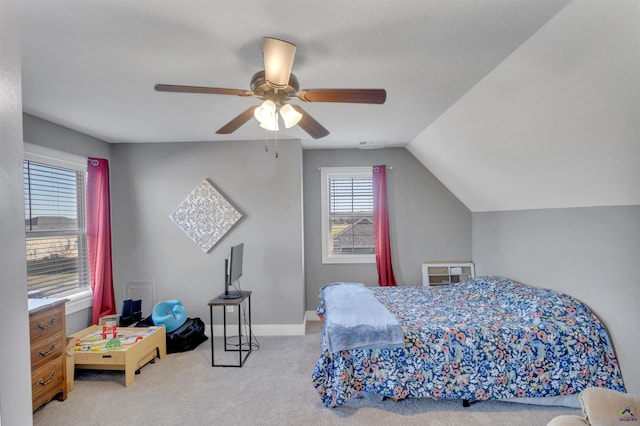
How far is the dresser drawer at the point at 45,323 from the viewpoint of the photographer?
224cm

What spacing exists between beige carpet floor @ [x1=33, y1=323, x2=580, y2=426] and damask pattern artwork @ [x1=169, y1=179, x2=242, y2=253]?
154 centimetres

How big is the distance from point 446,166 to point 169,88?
10.7ft

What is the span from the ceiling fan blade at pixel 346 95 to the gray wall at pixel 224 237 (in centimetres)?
214

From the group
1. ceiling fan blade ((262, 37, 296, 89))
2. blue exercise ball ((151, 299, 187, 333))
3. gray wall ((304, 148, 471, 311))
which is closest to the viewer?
ceiling fan blade ((262, 37, 296, 89))

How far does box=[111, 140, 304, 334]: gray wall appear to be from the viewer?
389cm

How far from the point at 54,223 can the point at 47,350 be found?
1480 millimetres

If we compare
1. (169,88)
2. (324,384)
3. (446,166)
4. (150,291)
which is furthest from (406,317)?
(150,291)

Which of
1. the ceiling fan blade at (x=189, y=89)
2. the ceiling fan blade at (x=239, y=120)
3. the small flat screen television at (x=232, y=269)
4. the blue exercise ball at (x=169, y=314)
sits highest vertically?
the ceiling fan blade at (x=189, y=89)

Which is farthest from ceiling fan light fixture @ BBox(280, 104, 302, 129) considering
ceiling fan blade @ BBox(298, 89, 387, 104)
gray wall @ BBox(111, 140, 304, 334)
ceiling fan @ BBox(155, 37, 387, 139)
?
gray wall @ BBox(111, 140, 304, 334)

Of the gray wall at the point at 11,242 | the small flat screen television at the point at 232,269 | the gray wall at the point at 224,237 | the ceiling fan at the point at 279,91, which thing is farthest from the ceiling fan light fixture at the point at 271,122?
the gray wall at the point at 224,237

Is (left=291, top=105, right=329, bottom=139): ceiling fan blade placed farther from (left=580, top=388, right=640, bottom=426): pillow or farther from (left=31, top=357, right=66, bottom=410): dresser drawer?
(left=31, top=357, right=66, bottom=410): dresser drawer

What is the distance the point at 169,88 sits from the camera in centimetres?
164

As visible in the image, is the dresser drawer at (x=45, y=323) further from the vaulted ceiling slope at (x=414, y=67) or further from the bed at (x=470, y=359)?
the bed at (x=470, y=359)

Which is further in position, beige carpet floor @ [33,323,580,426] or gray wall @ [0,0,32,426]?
beige carpet floor @ [33,323,580,426]
